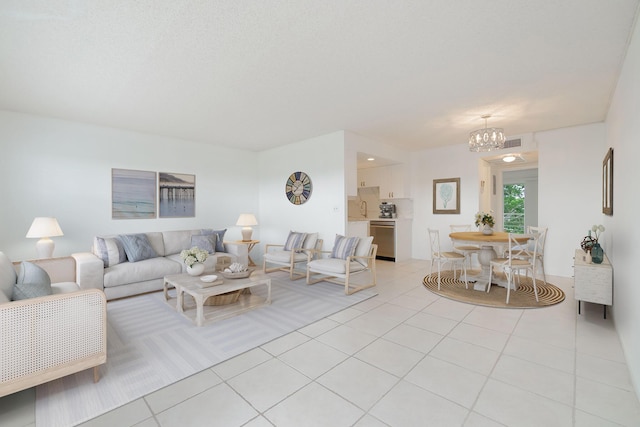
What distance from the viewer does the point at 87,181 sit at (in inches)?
180

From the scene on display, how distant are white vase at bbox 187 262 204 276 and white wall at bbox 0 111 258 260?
224cm

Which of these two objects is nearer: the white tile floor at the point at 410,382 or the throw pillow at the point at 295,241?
the white tile floor at the point at 410,382

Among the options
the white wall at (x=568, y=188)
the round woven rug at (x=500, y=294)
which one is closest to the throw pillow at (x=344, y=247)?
the round woven rug at (x=500, y=294)

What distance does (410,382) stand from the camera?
2023 mm

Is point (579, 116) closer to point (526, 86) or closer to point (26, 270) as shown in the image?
point (526, 86)

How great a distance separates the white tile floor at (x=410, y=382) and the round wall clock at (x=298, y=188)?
3071 millimetres

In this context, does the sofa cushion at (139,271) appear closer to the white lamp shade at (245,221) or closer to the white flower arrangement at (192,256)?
the white flower arrangement at (192,256)

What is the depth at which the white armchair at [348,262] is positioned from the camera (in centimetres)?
420

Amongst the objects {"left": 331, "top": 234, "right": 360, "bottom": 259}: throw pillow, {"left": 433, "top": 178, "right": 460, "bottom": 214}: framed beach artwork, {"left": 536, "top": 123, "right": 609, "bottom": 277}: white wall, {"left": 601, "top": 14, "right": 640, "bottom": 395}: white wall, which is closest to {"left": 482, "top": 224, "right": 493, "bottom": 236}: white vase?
{"left": 601, "top": 14, "right": 640, "bottom": 395}: white wall

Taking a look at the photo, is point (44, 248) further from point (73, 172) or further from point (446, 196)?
point (446, 196)

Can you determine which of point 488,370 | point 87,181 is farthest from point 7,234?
point 488,370

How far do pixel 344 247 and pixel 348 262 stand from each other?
0.51 meters

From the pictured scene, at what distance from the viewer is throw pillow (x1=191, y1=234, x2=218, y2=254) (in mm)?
4910

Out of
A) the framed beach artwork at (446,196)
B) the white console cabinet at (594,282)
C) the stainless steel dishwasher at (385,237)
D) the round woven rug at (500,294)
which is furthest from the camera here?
the stainless steel dishwasher at (385,237)
